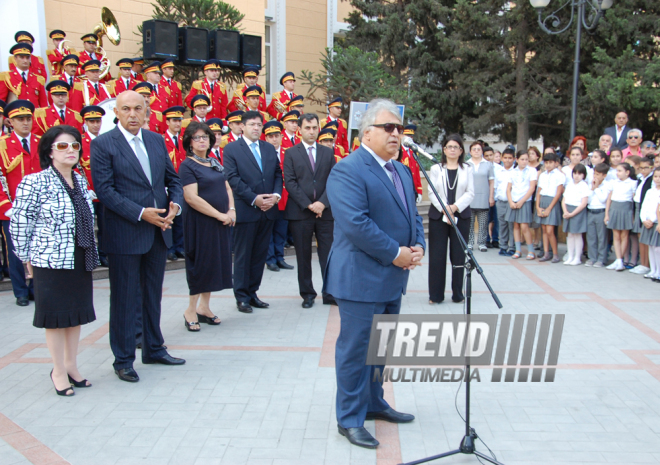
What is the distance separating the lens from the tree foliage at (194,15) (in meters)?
13.0

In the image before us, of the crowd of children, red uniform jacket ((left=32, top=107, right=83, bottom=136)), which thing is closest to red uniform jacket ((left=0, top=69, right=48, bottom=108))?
red uniform jacket ((left=32, top=107, right=83, bottom=136))

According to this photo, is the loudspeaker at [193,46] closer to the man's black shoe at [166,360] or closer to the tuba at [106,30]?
the tuba at [106,30]

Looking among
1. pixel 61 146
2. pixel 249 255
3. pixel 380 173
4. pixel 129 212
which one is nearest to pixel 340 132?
pixel 249 255

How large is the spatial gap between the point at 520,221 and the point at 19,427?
27.4 feet

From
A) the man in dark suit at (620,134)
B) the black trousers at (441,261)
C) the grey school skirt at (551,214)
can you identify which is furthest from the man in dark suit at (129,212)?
the man in dark suit at (620,134)

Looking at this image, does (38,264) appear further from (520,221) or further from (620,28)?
(620,28)

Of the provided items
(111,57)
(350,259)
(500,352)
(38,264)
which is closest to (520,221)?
(500,352)

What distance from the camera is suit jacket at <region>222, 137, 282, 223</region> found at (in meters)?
6.28

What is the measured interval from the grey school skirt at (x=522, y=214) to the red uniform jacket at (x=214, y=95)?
5.98 m

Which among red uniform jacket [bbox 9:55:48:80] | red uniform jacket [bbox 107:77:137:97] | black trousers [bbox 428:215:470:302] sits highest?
red uniform jacket [bbox 9:55:48:80]

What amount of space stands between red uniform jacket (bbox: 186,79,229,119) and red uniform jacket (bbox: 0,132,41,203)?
4.80m

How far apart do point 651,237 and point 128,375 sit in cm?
729

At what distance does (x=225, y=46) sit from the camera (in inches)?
508

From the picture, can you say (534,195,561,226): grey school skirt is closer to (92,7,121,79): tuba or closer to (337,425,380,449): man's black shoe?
(337,425,380,449): man's black shoe
